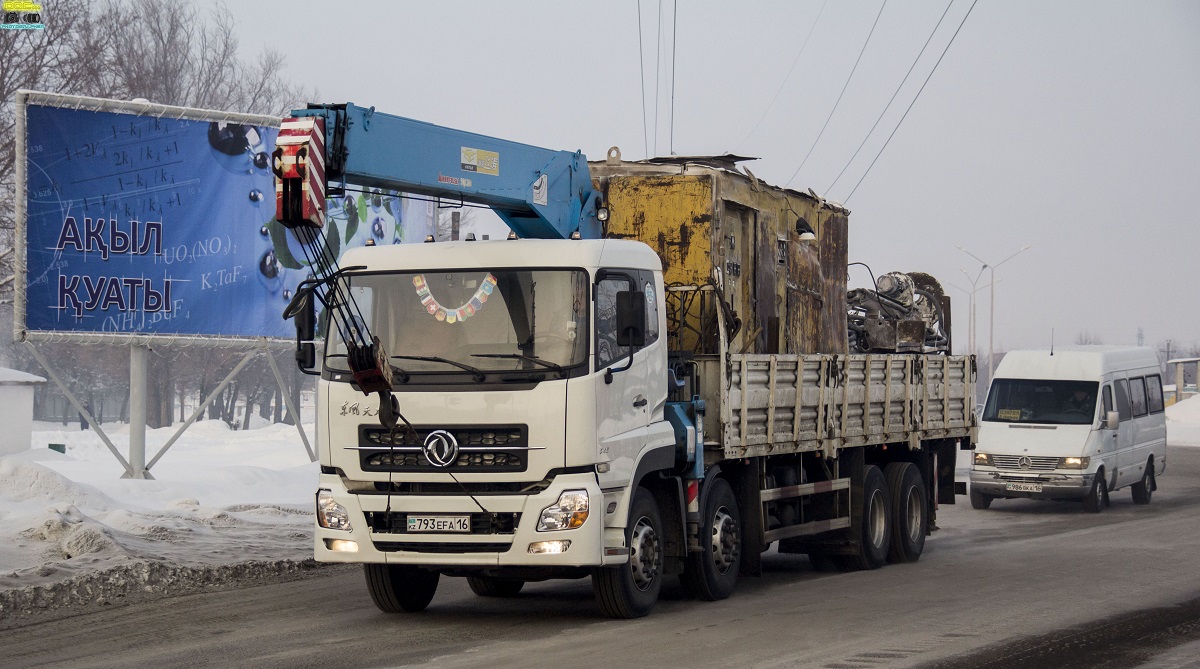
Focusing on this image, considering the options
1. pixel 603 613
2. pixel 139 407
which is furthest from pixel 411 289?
pixel 139 407

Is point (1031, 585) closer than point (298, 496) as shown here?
Yes

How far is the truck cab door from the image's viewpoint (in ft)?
32.2

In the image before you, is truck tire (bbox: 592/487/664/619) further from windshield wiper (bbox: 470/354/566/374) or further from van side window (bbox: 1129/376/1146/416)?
van side window (bbox: 1129/376/1146/416)

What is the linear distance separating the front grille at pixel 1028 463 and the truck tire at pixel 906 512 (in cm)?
736

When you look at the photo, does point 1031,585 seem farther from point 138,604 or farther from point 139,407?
point 139,407

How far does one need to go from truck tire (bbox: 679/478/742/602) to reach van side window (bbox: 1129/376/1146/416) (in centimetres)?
1519

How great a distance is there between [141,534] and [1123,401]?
17.0 metres

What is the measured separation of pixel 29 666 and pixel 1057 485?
58.3 feet

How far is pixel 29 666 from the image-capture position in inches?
A: 337

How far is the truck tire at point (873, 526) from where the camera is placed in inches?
576

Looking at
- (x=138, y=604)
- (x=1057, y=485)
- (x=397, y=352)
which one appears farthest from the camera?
(x=1057, y=485)

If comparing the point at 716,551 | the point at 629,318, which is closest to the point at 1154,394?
the point at 716,551

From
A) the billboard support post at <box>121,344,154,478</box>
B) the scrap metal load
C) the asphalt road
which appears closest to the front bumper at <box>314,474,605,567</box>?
the asphalt road

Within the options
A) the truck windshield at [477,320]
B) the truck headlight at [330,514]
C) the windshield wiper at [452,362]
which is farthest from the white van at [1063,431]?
the truck headlight at [330,514]
